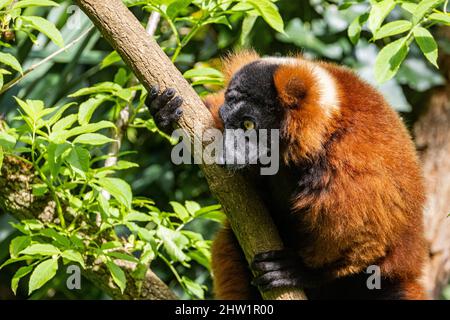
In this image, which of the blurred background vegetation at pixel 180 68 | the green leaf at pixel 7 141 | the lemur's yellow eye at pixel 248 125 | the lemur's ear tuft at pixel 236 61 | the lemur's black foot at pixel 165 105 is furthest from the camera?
→ the blurred background vegetation at pixel 180 68

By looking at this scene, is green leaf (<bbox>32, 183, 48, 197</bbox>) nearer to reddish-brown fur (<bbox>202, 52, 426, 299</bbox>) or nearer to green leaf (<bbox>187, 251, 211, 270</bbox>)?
green leaf (<bbox>187, 251, 211, 270</bbox>)

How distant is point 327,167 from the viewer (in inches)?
137

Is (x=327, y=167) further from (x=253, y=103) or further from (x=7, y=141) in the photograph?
(x=7, y=141)

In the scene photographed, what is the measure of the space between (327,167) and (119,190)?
104 cm

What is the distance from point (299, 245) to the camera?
3664 millimetres

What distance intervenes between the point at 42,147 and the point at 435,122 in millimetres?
3950

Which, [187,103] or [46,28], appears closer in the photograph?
[46,28]

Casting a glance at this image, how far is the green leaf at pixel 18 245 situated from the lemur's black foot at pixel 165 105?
2.86 feet

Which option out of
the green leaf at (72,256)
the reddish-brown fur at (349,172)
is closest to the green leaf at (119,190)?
the green leaf at (72,256)

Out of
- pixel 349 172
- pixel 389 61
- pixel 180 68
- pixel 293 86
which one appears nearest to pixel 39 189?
pixel 293 86

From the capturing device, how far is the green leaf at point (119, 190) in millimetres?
3152

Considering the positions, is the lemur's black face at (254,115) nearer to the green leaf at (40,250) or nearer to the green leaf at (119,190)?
the green leaf at (119,190)

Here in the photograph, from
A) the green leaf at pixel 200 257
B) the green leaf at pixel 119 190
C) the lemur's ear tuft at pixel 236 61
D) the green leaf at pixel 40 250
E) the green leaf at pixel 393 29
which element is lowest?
the green leaf at pixel 200 257
